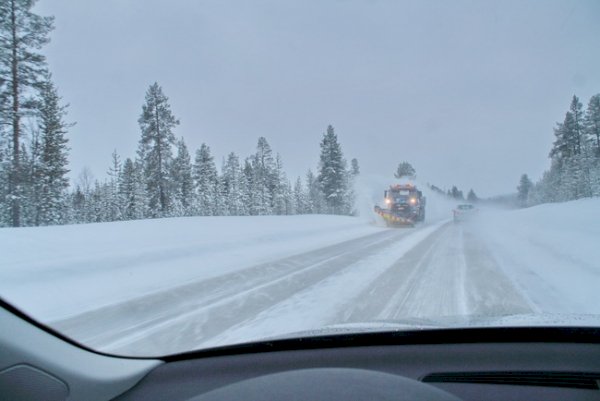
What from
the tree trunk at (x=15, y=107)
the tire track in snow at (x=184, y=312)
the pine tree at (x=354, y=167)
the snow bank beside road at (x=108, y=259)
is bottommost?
the tire track in snow at (x=184, y=312)

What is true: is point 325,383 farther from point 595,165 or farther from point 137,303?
point 595,165

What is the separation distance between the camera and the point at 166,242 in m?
14.2

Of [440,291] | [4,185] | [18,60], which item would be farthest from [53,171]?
[440,291]

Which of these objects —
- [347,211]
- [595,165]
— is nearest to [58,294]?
[595,165]

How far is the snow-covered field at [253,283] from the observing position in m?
5.61

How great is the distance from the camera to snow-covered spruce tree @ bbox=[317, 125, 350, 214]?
52.5 m

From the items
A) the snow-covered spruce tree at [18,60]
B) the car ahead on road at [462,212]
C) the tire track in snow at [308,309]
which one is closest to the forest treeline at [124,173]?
the snow-covered spruce tree at [18,60]

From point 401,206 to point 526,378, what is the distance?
30.8 metres

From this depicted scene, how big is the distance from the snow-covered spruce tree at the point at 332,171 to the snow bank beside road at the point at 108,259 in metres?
35.5

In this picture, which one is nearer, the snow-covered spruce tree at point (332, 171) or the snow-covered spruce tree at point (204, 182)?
the snow-covered spruce tree at point (332, 171)

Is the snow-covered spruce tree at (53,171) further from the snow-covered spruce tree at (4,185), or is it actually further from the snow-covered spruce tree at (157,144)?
the snow-covered spruce tree at (157,144)

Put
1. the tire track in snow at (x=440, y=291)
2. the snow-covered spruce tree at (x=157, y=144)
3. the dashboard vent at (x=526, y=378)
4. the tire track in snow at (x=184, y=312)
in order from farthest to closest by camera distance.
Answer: the snow-covered spruce tree at (x=157, y=144) → the tire track in snow at (x=440, y=291) → the tire track in snow at (x=184, y=312) → the dashboard vent at (x=526, y=378)

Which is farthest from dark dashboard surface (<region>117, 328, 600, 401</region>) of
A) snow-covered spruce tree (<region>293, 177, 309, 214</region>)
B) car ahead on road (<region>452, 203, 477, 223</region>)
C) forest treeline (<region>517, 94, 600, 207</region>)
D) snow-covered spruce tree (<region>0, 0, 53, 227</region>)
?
snow-covered spruce tree (<region>293, 177, 309, 214</region>)

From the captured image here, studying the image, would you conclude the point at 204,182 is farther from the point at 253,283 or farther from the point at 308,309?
the point at 308,309
